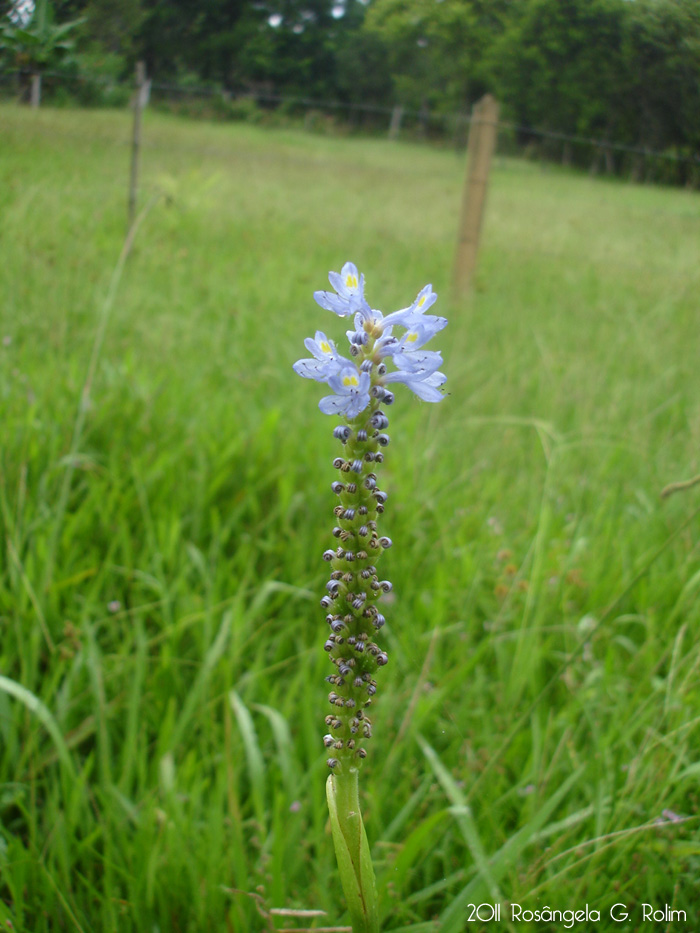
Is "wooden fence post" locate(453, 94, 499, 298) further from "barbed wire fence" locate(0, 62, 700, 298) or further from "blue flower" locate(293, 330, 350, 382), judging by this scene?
"blue flower" locate(293, 330, 350, 382)

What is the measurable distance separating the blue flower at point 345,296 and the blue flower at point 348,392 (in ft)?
0.29

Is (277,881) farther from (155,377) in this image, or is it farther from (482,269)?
(482,269)

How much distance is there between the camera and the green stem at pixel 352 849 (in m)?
0.92

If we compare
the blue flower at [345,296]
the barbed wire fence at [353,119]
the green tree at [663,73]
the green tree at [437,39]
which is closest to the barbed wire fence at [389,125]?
the barbed wire fence at [353,119]

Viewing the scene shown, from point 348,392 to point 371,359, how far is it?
0.06m

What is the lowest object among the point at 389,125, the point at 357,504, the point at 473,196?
the point at 357,504

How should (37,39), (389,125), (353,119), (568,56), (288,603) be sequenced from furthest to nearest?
(389,125) → (353,119) → (288,603) → (568,56) → (37,39)

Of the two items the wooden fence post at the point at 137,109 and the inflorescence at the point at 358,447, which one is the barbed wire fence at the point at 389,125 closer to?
the wooden fence post at the point at 137,109

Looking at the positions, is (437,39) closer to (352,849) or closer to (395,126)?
(352,849)

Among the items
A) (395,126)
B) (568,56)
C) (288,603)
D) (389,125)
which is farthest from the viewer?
(395,126)

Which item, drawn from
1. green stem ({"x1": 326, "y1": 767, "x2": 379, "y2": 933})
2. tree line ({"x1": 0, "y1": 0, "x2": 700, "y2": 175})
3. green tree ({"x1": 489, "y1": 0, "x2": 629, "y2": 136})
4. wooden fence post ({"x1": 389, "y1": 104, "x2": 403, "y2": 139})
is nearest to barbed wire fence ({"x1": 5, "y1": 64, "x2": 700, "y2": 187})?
wooden fence post ({"x1": 389, "y1": 104, "x2": 403, "y2": 139})

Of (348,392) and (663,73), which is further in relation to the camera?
(663,73)

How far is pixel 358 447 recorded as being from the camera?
0.88m

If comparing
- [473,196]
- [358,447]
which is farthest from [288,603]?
[473,196]
